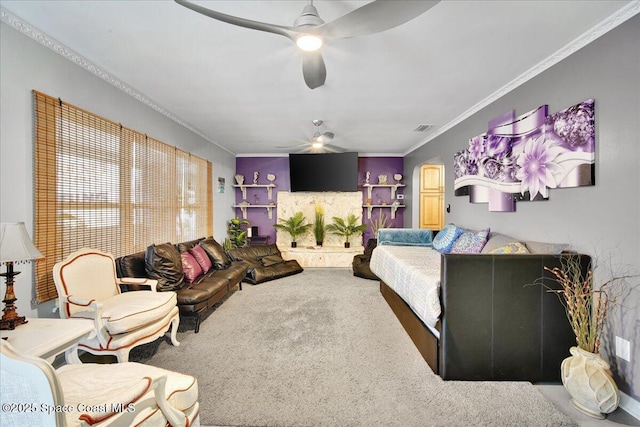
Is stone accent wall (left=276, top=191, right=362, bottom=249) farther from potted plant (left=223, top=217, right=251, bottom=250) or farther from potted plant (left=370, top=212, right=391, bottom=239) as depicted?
potted plant (left=223, top=217, right=251, bottom=250)

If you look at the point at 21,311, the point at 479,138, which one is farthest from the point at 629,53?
the point at 21,311

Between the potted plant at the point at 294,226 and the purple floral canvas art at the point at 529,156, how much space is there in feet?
11.7

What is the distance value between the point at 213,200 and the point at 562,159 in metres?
5.15

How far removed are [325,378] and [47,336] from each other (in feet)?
5.50

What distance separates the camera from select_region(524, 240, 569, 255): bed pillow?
212 centimetres

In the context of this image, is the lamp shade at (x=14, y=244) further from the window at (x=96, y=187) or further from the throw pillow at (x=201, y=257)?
the throw pillow at (x=201, y=257)

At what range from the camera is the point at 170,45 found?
2.16 m

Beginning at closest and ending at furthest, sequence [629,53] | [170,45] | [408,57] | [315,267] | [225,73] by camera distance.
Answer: [629,53], [170,45], [408,57], [225,73], [315,267]

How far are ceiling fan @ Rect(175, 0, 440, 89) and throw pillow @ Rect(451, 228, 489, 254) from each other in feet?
8.05

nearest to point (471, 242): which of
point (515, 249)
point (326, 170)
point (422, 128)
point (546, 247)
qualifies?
point (515, 249)

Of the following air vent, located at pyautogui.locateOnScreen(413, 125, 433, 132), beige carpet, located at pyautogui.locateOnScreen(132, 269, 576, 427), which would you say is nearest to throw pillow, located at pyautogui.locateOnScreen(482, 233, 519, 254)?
beige carpet, located at pyautogui.locateOnScreen(132, 269, 576, 427)

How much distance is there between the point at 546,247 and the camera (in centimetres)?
222

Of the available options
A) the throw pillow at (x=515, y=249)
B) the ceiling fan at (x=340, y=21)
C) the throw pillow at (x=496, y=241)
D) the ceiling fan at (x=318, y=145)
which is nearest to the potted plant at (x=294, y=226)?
the ceiling fan at (x=318, y=145)

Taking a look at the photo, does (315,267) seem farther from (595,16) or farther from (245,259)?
(595,16)
